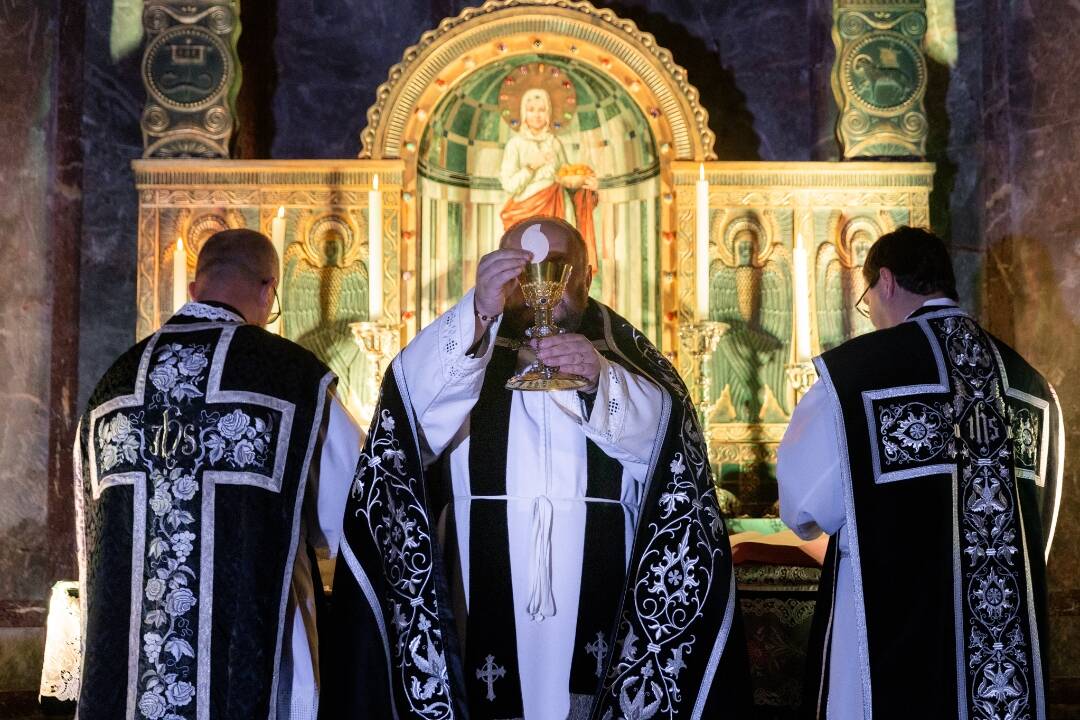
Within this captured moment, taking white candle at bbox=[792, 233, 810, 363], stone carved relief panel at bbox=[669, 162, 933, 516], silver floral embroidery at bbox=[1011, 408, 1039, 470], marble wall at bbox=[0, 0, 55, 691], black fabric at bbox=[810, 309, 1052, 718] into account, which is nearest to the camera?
black fabric at bbox=[810, 309, 1052, 718]

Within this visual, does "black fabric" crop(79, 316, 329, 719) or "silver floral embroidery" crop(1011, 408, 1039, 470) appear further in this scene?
"silver floral embroidery" crop(1011, 408, 1039, 470)

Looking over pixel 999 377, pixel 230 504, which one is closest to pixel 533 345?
pixel 230 504

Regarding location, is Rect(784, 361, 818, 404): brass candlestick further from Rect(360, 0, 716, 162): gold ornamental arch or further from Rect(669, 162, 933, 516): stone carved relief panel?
Rect(360, 0, 716, 162): gold ornamental arch

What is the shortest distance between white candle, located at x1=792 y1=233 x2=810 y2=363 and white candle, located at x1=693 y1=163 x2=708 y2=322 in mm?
401

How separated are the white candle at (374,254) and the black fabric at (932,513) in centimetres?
249

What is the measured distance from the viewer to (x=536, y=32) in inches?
241

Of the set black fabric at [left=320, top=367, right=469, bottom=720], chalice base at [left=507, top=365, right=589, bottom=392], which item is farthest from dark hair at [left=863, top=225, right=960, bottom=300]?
black fabric at [left=320, top=367, right=469, bottom=720]

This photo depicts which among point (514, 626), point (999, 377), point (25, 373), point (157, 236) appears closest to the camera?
point (514, 626)

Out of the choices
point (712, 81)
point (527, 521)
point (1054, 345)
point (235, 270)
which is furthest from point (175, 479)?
point (1054, 345)

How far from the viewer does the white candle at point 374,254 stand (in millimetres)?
5754

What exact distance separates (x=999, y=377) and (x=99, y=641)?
2.62 metres

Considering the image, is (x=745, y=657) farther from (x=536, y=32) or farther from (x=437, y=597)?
(x=536, y=32)

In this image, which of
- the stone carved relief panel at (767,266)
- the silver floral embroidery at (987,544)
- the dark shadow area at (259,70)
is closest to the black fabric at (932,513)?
the silver floral embroidery at (987,544)

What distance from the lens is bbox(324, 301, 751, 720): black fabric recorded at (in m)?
3.41
